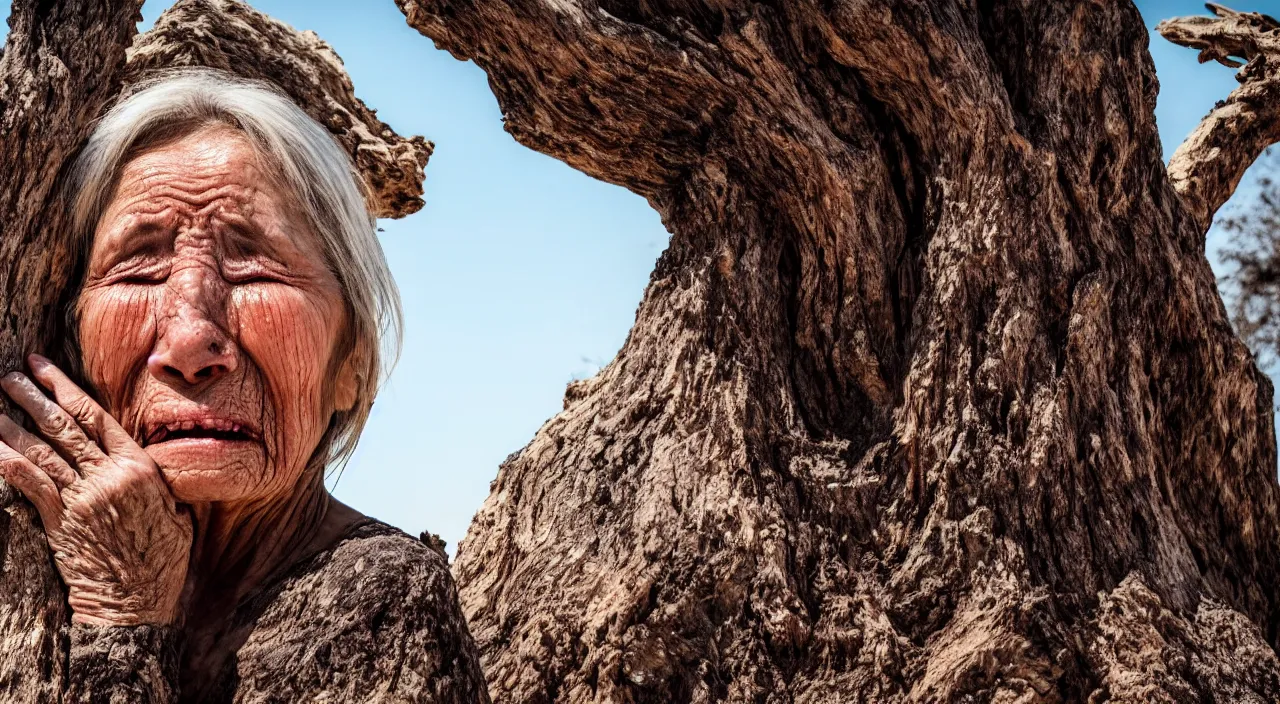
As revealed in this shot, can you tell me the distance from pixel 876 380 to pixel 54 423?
→ 8.47ft

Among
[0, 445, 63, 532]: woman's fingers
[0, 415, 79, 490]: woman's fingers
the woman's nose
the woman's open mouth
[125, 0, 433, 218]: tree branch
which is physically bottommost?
[0, 445, 63, 532]: woman's fingers

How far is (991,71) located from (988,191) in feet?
1.39

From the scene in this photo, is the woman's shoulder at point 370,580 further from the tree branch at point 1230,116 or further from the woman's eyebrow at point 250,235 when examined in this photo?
the tree branch at point 1230,116

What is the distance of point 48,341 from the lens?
354 cm

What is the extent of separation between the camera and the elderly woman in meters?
3.25

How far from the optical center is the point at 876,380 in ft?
15.5

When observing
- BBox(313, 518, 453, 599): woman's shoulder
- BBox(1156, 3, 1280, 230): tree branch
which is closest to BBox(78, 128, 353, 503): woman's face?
BBox(313, 518, 453, 599): woman's shoulder

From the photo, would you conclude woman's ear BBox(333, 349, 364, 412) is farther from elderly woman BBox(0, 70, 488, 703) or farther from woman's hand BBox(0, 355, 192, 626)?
woman's hand BBox(0, 355, 192, 626)

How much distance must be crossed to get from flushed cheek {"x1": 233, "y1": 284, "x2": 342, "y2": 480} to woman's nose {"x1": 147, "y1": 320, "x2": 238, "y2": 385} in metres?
0.08

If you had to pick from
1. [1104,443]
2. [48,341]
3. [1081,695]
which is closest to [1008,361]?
[1104,443]

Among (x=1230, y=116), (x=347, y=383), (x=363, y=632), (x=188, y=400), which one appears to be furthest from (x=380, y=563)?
(x=1230, y=116)

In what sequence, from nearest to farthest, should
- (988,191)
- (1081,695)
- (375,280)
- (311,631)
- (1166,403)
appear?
(311,631), (375,280), (1081,695), (988,191), (1166,403)

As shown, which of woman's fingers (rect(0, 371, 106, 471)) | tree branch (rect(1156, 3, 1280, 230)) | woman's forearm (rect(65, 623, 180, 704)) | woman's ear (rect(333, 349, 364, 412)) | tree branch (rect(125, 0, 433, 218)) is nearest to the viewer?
woman's forearm (rect(65, 623, 180, 704))

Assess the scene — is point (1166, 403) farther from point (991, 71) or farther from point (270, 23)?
point (270, 23)
